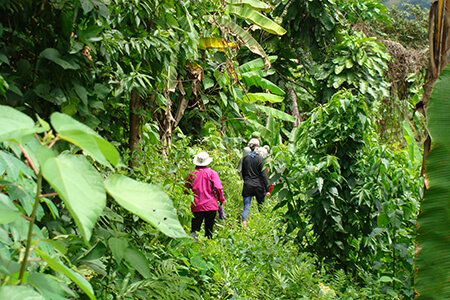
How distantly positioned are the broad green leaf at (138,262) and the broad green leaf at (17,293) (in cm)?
124

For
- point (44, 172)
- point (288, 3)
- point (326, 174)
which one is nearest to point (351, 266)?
point (326, 174)

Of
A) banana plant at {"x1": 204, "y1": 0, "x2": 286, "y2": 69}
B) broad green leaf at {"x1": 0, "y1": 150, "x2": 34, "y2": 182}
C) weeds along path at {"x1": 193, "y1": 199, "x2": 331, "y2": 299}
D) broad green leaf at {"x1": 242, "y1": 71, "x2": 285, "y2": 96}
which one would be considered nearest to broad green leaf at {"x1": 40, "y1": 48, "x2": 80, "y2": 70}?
broad green leaf at {"x1": 0, "y1": 150, "x2": 34, "y2": 182}

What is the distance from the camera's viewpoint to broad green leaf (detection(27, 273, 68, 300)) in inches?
26.0

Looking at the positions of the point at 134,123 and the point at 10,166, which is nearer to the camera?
the point at 10,166

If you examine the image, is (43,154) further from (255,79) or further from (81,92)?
(255,79)

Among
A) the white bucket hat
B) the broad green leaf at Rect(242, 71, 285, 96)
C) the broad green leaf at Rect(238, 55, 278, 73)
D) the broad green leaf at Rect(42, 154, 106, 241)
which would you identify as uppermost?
the broad green leaf at Rect(42, 154, 106, 241)

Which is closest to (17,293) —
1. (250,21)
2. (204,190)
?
(204,190)

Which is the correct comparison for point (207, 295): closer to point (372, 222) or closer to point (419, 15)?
point (372, 222)

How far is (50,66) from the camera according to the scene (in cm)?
277

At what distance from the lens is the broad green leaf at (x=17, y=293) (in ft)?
1.84

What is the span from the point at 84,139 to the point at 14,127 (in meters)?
0.11

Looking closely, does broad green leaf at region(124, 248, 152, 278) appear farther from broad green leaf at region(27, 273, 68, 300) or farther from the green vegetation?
broad green leaf at region(27, 273, 68, 300)

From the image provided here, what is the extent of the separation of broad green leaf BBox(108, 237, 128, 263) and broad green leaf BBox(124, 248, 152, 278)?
0.02 m

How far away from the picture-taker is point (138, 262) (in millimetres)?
1824
